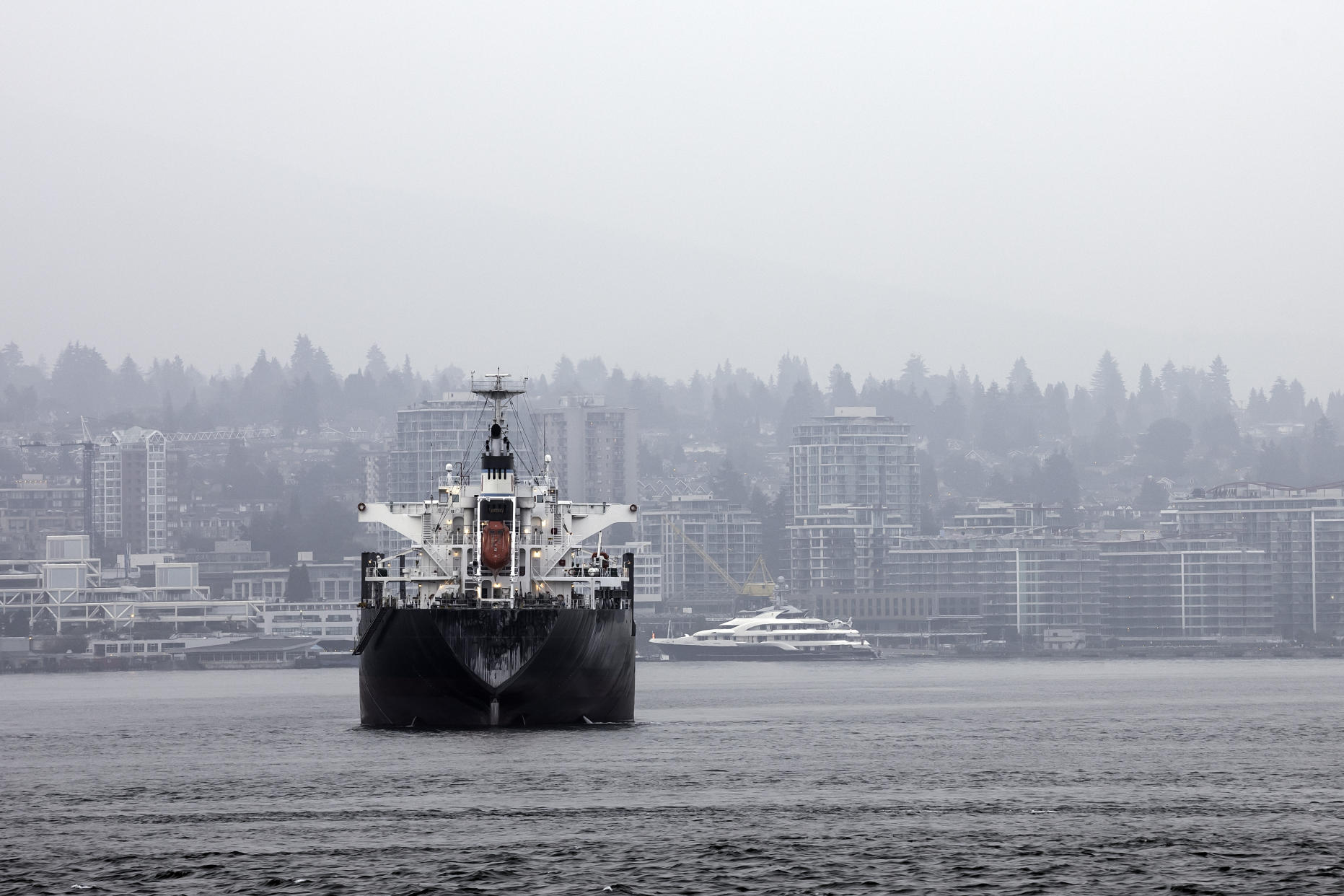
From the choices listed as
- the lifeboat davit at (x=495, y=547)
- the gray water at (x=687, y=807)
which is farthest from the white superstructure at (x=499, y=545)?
the gray water at (x=687, y=807)

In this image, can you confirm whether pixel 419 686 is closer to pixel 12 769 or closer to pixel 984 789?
pixel 12 769

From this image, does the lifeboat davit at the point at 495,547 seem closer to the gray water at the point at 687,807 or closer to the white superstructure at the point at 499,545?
the white superstructure at the point at 499,545

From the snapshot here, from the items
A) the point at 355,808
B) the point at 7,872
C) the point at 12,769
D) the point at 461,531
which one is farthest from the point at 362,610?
the point at 7,872

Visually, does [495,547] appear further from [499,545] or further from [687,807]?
[687,807]

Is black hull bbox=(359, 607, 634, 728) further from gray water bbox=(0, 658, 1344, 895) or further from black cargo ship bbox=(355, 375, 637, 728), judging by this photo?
gray water bbox=(0, 658, 1344, 895)

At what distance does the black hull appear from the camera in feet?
244

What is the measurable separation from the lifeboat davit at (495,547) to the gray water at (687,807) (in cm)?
685

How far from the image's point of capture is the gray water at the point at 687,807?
4403 centimetres

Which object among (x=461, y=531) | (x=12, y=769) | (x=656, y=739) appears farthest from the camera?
(x=461, y=531)

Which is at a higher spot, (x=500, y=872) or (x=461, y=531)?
(x=461, y=531)

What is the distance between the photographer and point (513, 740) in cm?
7119

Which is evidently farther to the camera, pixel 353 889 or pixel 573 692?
pixel 573 692

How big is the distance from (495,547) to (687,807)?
26397 mm

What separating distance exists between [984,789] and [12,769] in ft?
100
